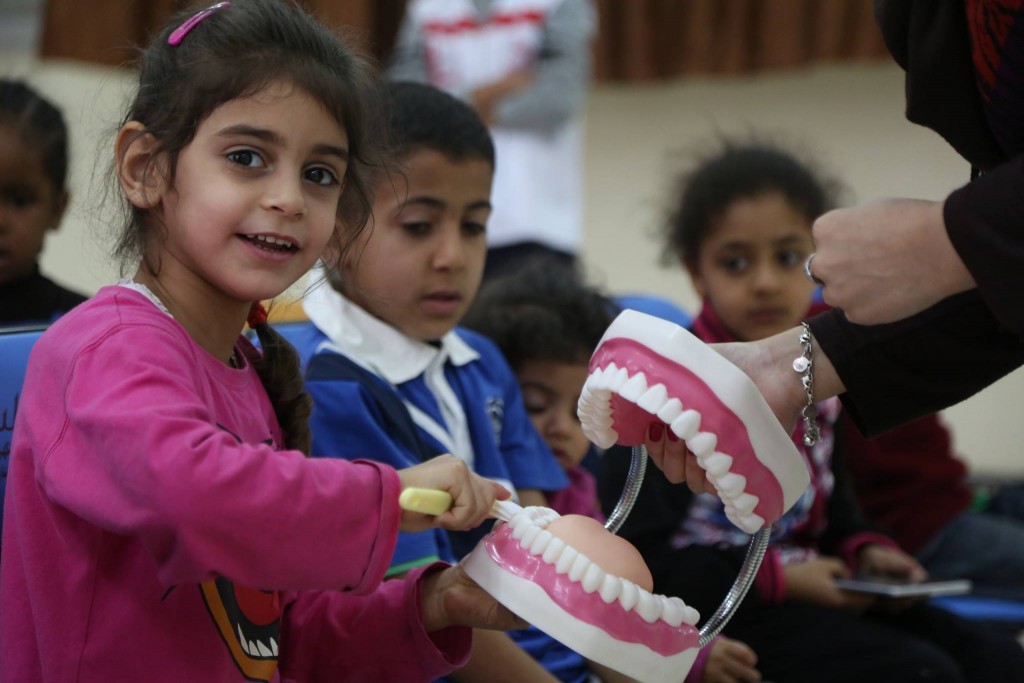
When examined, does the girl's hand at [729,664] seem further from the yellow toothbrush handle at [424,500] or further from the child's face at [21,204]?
the child's face at [21,204]

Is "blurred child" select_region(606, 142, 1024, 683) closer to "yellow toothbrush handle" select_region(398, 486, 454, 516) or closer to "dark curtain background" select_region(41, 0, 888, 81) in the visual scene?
"yellow toothbrush handle" select_region(398, 486, 454, 516)

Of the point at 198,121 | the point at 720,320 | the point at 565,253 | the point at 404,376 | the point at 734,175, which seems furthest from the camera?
the point at 565,253

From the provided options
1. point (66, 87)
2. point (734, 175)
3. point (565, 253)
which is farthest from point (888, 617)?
point (66, 87)

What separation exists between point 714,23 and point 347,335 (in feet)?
10.8

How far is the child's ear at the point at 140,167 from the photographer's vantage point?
1.10 m

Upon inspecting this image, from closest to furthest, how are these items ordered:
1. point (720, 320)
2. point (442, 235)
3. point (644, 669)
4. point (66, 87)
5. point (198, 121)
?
point (644, 669)
point (198, 121)
point (442, 235)
point (720, 320)
point (66, 87)

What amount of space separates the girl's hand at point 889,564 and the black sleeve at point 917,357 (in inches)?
31.5

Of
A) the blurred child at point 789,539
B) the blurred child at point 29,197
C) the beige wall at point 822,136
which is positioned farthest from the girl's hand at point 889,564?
the beige wall at point 822,136

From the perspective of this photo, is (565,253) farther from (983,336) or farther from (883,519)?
(983,336)

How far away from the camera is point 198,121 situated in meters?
1.09

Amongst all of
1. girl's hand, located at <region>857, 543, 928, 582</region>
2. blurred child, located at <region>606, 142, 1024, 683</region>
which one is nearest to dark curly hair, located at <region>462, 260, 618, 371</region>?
blurred child, located at <region>606, 142, 1024, 683</region>

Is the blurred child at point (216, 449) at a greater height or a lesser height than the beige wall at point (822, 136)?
greater

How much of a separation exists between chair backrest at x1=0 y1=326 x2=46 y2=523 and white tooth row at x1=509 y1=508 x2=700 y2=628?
599 mm

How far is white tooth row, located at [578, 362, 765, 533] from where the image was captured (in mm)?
971
